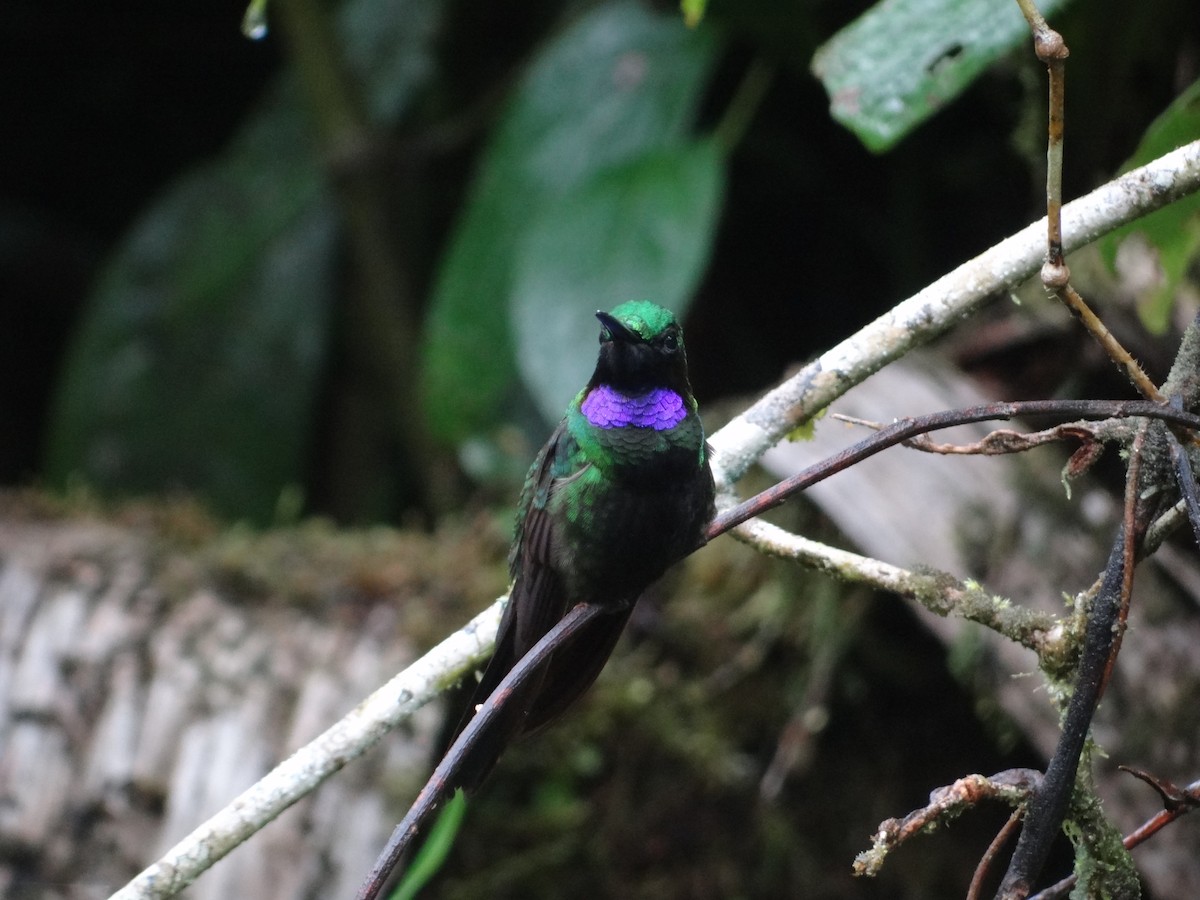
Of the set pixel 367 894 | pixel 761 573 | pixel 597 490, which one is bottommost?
pixel 761 573

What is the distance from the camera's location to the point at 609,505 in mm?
1424

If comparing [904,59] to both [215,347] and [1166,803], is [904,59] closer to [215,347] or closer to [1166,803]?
[1166,803]

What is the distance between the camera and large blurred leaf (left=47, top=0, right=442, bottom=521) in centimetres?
438

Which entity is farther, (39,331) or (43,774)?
(39,331)

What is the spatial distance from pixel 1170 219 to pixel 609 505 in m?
1.01

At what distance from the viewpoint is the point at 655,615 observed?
3.03 meters

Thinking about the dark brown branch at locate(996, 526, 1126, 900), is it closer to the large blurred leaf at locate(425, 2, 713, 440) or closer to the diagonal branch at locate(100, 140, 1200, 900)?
the diagonal branch at locate(100, 140, 1200, 900)

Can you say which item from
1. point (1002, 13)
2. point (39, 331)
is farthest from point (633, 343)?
point (39, 331)

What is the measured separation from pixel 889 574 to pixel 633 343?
1.24 ft

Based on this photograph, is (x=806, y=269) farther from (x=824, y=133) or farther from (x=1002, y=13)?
(x=1002, y=13)

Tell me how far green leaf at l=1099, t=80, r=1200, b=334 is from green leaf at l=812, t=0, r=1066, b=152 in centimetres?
29

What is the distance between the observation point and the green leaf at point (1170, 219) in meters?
1.75

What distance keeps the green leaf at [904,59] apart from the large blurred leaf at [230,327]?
256cm

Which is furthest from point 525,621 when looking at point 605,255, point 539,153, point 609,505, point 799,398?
point 539,153
